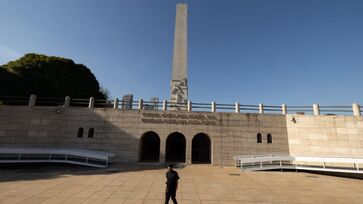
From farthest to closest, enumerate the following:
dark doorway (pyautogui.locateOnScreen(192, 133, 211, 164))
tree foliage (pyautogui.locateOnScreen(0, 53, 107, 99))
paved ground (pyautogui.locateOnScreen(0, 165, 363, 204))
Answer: tree foliage (pyautogui.locateOnScreen(0, 53, 107, 99)) → dark doorway (pyautogui.locateOnScreen(192, 133, 211, 164)) → paved ground (pyautogui.locateOnScreen(0, 165, 363, 204))

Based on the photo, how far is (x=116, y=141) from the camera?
17.7 m

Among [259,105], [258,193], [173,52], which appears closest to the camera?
[258,193]

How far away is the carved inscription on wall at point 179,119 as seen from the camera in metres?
18.3

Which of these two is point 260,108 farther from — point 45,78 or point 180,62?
point 45,78

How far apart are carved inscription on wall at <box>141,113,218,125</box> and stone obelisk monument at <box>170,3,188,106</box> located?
4.48 meters

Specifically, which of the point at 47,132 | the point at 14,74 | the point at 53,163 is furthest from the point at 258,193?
the point at 14,74

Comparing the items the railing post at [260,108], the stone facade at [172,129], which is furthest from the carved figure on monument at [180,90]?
the railing post at [260,108]

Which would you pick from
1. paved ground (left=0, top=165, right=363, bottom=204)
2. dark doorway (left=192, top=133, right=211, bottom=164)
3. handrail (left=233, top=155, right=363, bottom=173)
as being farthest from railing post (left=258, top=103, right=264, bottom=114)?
paved ground (left=0, top=165, right=363, bottom=204)

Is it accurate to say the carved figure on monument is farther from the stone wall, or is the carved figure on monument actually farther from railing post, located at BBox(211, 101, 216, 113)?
the stone wall

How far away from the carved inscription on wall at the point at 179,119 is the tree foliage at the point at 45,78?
18594 mm

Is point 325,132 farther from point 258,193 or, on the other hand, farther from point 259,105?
point 258,193

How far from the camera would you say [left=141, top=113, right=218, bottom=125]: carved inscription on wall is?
60.0 ft

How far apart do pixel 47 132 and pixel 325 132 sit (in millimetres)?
25238

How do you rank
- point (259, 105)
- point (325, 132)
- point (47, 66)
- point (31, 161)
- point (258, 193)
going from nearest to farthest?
point (258, 193) < point (31, 161) < point (325, 132) < point (259, 105) < point (47, 66)
